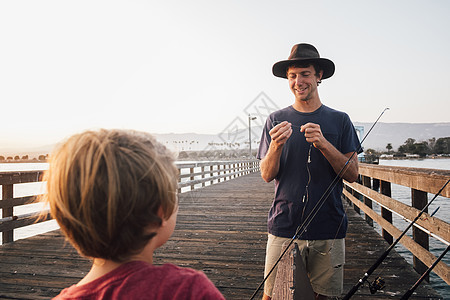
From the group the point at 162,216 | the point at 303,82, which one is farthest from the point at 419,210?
the point at 162,216

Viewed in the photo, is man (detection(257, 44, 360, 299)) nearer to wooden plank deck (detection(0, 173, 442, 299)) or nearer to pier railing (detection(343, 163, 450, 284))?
pier railing (detection(343, 163, 450, 284))

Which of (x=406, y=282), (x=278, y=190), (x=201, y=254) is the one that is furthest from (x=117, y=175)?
(x=201, y=254)

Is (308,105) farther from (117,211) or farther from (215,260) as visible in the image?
(215,260)

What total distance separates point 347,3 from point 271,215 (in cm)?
1009

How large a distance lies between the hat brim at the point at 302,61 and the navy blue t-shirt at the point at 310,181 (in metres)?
0.31

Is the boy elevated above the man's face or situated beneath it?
situated beneath

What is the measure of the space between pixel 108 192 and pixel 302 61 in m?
1.78

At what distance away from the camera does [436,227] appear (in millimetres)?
2518

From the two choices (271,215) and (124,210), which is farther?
(271,215)

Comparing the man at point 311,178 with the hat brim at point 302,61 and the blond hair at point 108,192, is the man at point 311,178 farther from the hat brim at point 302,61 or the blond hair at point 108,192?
the blond hair at point 108,192

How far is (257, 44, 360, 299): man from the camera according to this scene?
6.58ft

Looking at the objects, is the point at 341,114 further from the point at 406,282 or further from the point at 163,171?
the point at 406,282

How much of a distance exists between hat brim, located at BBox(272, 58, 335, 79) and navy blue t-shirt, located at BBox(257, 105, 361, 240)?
0.31 metres

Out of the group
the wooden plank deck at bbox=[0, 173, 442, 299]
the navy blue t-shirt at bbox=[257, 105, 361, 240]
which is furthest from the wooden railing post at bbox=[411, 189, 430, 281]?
the navy blue t-shirt at bbox=[257, 105, 361, 240]
